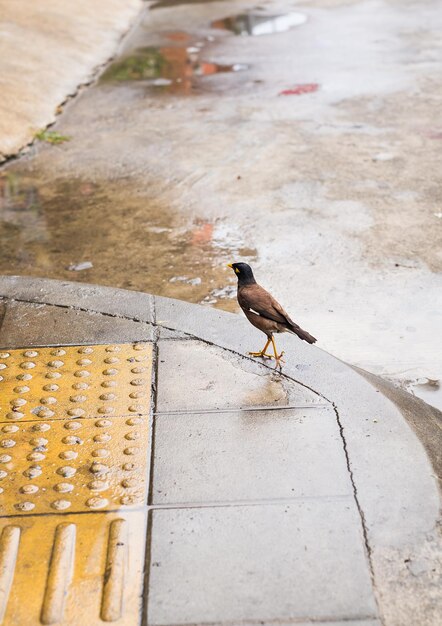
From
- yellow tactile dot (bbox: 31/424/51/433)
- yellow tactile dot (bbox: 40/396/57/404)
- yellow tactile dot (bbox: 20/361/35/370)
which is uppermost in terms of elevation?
yellow tactile dot (bbox: 31/424/51/433)

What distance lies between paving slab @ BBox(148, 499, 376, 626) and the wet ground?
66.3 inches

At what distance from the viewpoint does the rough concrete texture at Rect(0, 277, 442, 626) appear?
2.84 meters

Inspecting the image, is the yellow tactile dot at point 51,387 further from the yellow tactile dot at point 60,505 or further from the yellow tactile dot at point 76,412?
the yellow tactile dot at point 60,505

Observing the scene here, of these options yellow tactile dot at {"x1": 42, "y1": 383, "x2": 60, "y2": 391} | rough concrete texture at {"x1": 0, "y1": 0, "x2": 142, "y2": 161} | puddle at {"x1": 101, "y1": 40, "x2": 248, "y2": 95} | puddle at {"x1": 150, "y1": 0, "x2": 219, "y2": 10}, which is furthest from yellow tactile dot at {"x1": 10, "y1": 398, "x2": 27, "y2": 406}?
puddle at {"x1": 150, "y1": 0, "x2": 219, "y2": 10}

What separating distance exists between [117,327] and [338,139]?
4.58 metres

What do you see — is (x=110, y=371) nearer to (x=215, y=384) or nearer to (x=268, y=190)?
(x=215, y=384)

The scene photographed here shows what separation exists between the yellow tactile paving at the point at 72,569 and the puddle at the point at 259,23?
11.8 metres

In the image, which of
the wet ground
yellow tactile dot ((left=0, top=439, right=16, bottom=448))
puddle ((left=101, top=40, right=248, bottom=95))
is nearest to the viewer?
yellow tactile dot ((left=0, top=439, right=16, bottom=448))

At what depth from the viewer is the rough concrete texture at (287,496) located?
284 cm

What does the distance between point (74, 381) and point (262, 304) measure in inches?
40.0

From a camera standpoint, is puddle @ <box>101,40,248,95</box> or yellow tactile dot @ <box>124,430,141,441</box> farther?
puddle @ <box>101,40,248,95</box>

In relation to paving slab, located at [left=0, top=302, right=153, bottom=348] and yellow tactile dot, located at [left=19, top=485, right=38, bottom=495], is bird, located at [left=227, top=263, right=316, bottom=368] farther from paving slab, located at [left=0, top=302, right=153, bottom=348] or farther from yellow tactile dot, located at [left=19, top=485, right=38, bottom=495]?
yellow tactile dot, located at [left=19, top=485, right=38, bottom=495]

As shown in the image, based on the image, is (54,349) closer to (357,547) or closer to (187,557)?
(187,557)

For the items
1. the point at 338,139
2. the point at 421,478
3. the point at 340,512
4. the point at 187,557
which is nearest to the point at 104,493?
the point at 187,557
